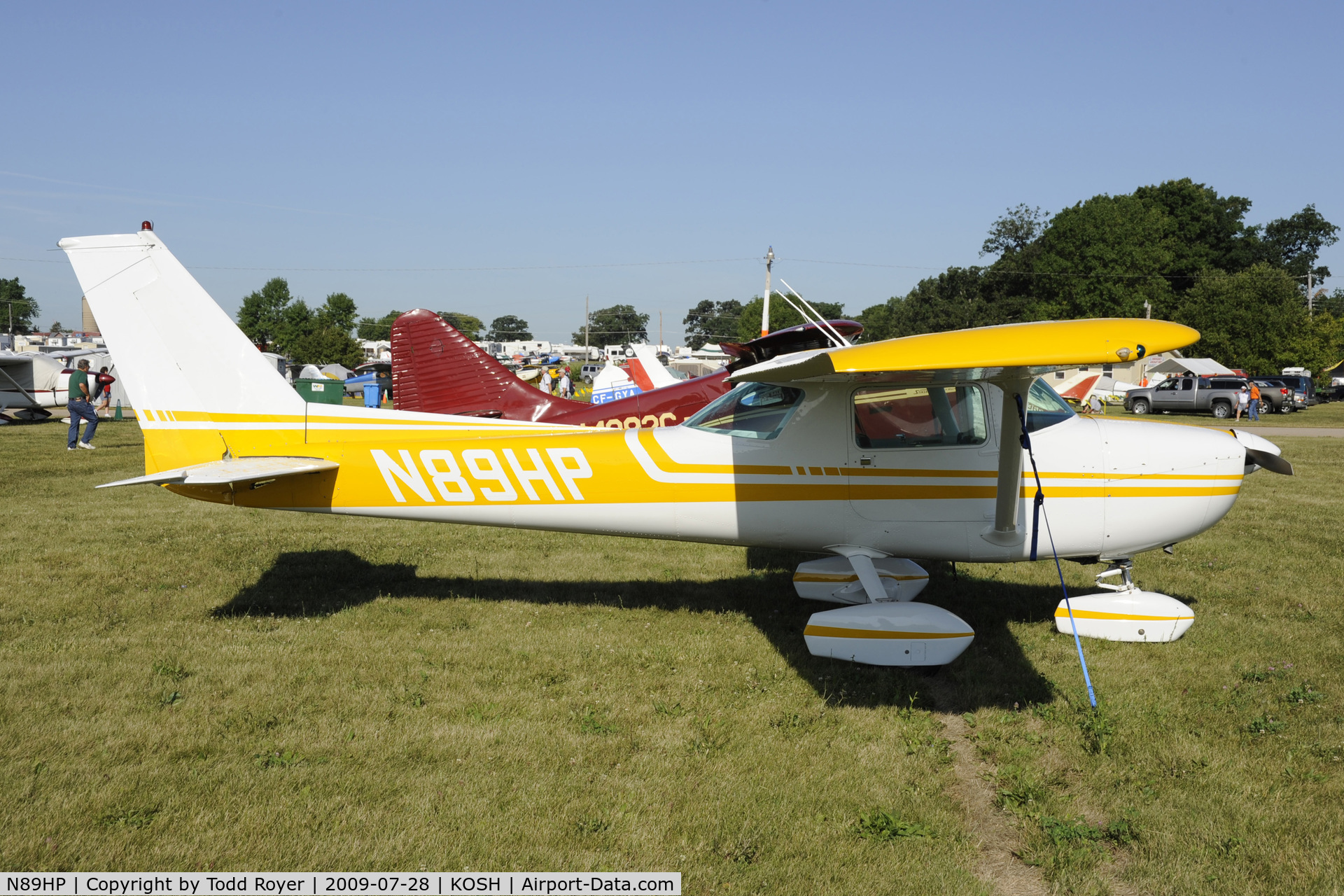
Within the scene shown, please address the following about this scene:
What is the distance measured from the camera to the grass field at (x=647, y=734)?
10.9 feet

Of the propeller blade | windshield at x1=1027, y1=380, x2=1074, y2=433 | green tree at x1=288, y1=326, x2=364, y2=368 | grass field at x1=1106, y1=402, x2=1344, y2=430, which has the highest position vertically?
green tree at x1=288, y1=326, x2=364, y2=368

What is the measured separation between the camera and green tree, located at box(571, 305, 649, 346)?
6516 inches

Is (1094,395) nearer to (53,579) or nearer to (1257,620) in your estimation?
(1257,620)

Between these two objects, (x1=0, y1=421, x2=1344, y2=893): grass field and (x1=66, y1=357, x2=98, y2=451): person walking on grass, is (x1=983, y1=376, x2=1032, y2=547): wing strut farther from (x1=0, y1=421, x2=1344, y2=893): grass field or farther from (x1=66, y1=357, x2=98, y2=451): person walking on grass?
(x1=66, y1=357, x2=98, y2=451): person walking on grass

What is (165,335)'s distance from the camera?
581cm

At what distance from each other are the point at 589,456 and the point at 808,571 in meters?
2.14

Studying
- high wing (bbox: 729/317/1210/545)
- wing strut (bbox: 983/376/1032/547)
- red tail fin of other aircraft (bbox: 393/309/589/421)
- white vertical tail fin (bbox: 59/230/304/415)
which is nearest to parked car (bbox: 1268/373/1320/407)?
red tail fin of other aircraft (bbox: 393/309/589/421)

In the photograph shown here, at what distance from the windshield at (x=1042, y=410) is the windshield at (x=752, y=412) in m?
1.61

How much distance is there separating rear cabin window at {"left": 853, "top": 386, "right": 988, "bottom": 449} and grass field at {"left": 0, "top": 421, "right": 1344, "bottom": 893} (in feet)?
4.98

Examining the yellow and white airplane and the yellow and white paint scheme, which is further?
the yellow and white paint scheme

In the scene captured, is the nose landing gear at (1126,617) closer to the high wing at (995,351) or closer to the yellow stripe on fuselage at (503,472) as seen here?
the yellow stripe on fuselage at (503,472)

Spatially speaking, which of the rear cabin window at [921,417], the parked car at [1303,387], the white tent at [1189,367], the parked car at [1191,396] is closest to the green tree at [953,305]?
the white tent at [1189,367]

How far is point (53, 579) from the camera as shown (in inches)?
271

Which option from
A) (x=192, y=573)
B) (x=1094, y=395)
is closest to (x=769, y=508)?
(x=192, y=573)
